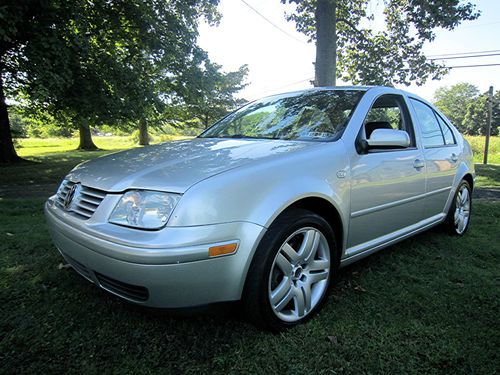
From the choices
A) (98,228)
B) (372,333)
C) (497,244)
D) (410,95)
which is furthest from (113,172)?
(497,244)

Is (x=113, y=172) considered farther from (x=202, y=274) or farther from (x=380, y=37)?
(x=380, y=37)

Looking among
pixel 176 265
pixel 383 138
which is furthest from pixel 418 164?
pixel 176 265

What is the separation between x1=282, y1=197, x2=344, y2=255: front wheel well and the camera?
6.91 feet

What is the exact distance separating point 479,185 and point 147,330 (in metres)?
8.81

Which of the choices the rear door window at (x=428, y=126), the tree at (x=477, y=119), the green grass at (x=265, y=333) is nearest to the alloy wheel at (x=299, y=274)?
the green grass at (x=265, y=333)

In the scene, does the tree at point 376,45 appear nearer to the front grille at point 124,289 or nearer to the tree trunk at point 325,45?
the tree trunk at point 325,45

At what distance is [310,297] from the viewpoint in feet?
6.85

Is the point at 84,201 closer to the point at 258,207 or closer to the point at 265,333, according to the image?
the point at 258,207

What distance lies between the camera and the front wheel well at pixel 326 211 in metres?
2.11

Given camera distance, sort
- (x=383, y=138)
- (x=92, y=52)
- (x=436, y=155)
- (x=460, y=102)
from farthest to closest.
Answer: (x=460, y=102) < (x=92, y=52) < (x=436, y=155) < (x=383, y=138)

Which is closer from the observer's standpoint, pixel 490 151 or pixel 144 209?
pixel 144 209

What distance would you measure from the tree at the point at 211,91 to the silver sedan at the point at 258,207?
29.8 feet

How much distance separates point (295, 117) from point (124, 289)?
6.02 ft

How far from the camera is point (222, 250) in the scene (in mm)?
1634
